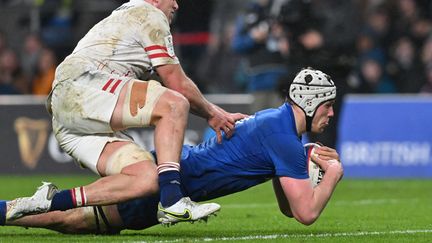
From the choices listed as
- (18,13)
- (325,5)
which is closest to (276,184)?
(325,5)

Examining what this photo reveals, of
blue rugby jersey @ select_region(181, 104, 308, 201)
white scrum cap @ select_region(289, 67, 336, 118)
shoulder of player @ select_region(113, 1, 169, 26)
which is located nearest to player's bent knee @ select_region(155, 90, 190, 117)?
blue rugby jersey @ select_region(181, 104, 308, 201)

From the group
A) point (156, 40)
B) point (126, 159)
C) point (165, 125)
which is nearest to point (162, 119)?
point (165, 125)

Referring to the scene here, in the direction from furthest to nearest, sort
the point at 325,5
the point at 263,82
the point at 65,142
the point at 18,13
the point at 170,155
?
the point at 18,13 < the point at 325,5 < the point at 263,82 < the point at 65,142 < the point at 170,155

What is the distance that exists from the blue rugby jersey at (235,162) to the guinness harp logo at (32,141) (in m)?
9.13

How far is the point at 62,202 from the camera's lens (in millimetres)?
7977

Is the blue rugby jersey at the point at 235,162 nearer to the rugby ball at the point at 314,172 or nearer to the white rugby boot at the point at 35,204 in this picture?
the rugby ball at the point at 314,172

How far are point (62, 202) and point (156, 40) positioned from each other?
1.33m

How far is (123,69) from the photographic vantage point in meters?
8.43

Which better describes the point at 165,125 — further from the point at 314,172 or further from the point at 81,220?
the point at 314,172

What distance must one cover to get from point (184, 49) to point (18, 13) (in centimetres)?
329

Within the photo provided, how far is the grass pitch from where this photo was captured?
8.16m

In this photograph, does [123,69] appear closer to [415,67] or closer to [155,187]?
[155,187]

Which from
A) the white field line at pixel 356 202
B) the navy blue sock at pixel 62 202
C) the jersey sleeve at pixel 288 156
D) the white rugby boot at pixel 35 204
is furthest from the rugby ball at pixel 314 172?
the white field line at pixel 356 202

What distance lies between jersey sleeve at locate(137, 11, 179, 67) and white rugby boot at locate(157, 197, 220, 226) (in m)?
1.08
